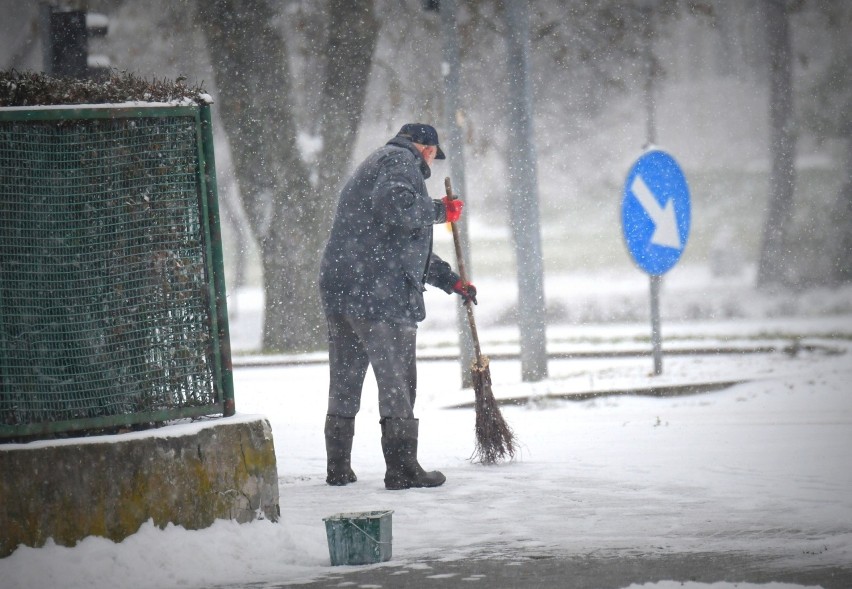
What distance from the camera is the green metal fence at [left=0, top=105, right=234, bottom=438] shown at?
6.32m

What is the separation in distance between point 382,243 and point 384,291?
269 mm

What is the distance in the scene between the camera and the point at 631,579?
5402mm

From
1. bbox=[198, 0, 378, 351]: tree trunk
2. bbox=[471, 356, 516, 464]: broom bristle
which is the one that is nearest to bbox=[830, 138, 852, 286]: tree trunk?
bbox=[198, 0, 378, 351]: tree trunk

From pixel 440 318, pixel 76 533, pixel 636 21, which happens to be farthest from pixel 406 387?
Result: pixel 440 318

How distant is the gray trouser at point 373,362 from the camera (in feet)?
26.2

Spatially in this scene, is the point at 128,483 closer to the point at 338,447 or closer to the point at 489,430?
the point at 338,447

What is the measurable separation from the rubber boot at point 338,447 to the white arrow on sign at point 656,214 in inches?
216

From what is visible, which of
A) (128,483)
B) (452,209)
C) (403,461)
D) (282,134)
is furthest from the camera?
(282,134)

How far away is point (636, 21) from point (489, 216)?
59.9 ft

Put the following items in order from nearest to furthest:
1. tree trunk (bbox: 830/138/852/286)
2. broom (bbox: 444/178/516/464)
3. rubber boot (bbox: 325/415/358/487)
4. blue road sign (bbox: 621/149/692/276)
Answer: rubber boot (bbox: 325/415/358/487)
broom (bbox: 444/178/516/464)
blue road sign (bbox: 621/149/692/276)
tree trunk (bbox: 830/138/852/286)

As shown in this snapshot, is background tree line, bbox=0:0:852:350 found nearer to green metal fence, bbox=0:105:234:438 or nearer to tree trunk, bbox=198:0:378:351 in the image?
tree trunk, bbox=198:0:378:351

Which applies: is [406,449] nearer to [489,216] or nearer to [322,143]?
[322,143]

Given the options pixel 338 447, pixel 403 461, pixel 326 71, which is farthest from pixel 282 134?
pixel 403 461

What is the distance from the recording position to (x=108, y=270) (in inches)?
255
